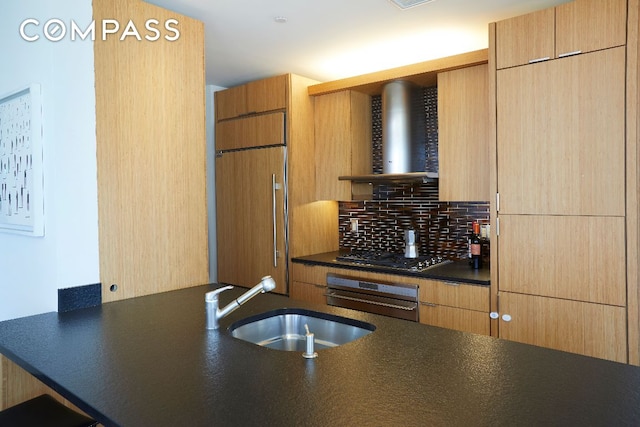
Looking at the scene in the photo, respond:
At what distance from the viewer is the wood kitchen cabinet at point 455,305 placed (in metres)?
2.86

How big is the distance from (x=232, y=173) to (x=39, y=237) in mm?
2198

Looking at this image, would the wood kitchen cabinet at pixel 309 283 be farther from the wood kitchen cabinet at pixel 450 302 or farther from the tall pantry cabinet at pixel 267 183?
the wood kitchen cabinet at pixel 450 302

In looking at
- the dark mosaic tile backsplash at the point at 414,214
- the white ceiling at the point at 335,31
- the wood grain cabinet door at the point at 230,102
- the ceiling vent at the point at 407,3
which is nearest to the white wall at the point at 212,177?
the wood grain cabinet door at the point at 230,102

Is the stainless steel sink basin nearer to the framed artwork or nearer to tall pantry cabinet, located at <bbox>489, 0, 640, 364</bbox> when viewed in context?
the framed artwork

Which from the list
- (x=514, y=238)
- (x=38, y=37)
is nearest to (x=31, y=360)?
(x=38, y=37)

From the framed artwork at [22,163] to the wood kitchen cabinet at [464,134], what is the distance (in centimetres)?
249

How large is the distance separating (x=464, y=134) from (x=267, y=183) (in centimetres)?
169

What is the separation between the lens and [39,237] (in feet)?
7.09

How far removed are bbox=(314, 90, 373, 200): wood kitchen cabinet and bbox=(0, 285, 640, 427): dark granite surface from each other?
224cm

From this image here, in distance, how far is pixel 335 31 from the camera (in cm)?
303

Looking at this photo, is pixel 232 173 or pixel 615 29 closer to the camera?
pixel 615 29

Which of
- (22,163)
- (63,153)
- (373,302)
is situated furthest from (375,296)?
(22,163)

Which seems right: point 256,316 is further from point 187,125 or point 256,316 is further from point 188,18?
point 188,18

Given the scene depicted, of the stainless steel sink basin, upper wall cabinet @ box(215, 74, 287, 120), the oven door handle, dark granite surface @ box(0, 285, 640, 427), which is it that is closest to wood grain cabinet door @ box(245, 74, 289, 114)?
upper wall cabinet @ box(215, 74, 287, 120)
